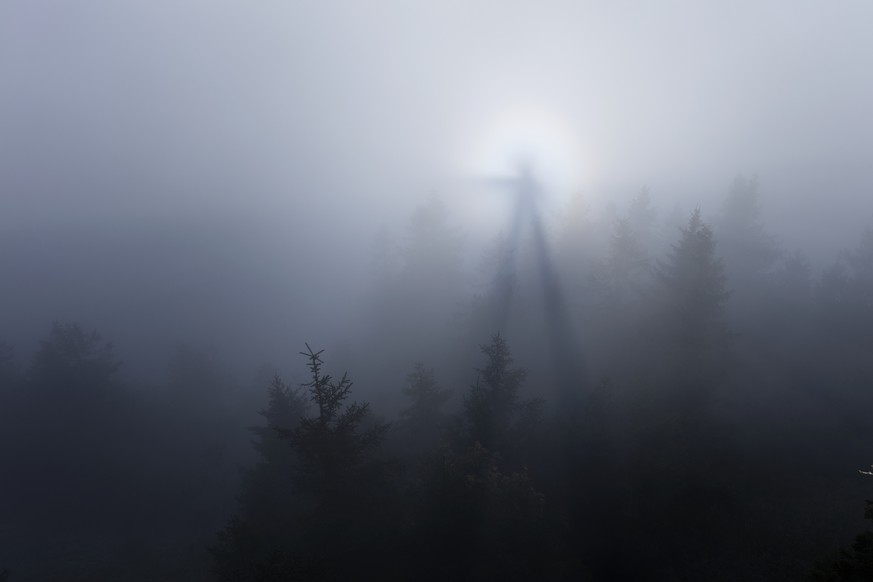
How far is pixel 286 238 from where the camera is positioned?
357 feet

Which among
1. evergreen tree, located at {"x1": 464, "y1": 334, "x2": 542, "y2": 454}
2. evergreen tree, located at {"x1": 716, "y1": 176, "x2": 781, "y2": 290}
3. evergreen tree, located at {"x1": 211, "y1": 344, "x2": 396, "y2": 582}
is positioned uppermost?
evergreen tree, located at {"x1": 716, "y1": 176, "x2": 781, "y2": 290}

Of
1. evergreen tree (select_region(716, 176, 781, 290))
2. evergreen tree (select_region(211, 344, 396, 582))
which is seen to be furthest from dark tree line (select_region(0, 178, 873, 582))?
evergreen tree (select_region(716, 176, 781, 290))

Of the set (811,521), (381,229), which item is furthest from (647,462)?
(381,229)

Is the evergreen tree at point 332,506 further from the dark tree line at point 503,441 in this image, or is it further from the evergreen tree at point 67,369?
the evergreen tree at point 67,369

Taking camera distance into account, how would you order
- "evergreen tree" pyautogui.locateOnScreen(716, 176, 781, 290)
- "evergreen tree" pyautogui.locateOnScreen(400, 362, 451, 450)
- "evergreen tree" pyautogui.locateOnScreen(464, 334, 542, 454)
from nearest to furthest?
"evergreen tree" pyautogui.locateOnScreen(464, 334, 542, 454)
"evergreen tree" pyautogui.locateOnScreen(400, 362, 451, 450)
"evergreen tree" pyautogui.locateOnScreen(716, 176, 781, 290)

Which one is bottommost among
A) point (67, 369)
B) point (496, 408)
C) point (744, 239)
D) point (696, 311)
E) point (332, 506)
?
point (332, 506)

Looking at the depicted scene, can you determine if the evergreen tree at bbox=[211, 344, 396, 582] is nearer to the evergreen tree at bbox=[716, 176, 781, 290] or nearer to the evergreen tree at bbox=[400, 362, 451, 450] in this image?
the evergreen tree at bbox=[400, 362, 451, 450]

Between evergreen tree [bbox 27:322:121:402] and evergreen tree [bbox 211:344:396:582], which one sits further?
evergreen tree [bbox 27:322:121:402]

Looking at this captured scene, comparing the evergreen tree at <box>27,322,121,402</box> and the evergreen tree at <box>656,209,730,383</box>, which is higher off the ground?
the evergreen tree at <box>656,209,730,383</box>

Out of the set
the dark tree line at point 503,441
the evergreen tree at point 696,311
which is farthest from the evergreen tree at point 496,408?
the evergreen tree at point 696,311

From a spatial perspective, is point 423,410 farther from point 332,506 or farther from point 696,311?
point 696,311

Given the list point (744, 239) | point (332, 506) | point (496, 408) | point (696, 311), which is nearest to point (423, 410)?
point (496, 408)

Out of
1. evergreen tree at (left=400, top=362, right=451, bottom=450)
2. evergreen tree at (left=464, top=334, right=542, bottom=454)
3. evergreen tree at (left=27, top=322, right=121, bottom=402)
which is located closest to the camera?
evergreen tree at (left=464, top=334, right=542, bottom=454)

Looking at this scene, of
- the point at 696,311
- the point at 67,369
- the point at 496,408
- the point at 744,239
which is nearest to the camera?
the point at 496,408
